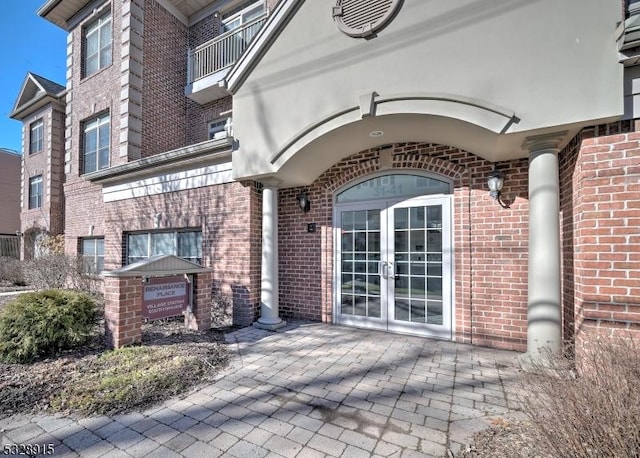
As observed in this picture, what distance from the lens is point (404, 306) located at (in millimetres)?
5262

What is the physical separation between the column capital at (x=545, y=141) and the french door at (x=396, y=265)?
1.43m

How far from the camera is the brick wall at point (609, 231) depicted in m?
3.13

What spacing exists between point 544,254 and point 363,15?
407 centimetres

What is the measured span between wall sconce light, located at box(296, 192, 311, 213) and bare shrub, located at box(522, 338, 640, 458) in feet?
15.7

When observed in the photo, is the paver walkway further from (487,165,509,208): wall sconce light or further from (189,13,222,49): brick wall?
(189,13,222,49): brick wall

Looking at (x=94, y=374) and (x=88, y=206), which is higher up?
(x=88, y=206)

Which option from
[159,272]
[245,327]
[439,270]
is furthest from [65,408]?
[439,270]

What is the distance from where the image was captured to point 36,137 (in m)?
15.2

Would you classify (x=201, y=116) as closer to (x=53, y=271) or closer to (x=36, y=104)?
(x=53, y=271)

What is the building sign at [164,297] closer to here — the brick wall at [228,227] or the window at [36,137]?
the brick wall at [228,227]

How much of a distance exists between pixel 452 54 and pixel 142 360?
5575 mm

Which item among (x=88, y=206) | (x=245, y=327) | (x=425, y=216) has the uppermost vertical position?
(x=88, y=206)

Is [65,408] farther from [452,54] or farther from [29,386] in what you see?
[452,54]

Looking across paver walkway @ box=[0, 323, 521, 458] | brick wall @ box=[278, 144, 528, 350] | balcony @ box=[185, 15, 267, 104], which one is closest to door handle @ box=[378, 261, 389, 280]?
brick wall @ box=[278, 144, 528, 350]
